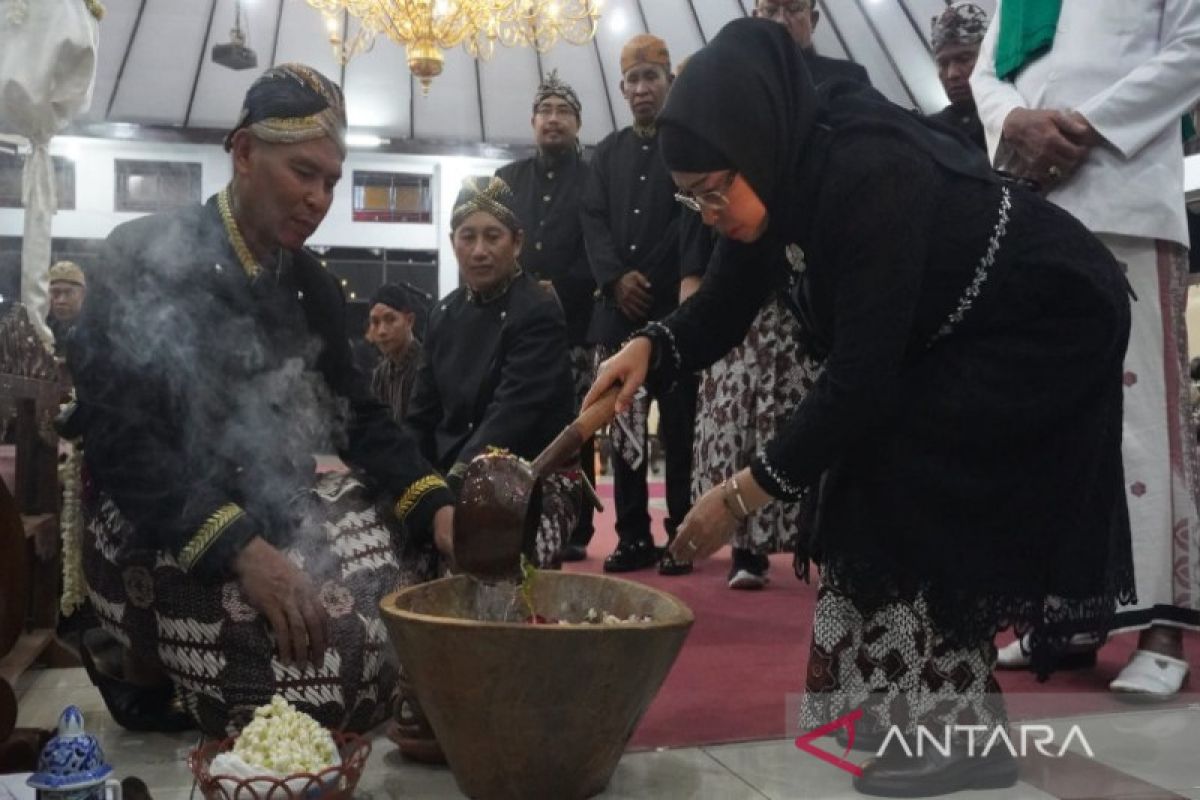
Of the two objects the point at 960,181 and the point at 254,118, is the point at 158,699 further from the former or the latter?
the point at 960,181

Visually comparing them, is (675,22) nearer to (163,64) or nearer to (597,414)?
(163,64)

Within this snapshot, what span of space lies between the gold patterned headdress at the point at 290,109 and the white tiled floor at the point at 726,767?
1022 millimetres

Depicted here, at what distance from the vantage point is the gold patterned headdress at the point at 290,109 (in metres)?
1.82

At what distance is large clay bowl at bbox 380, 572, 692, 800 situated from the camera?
1.42 m

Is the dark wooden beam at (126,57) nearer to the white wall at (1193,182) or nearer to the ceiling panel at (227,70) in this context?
the ceiling panel at (227,70)

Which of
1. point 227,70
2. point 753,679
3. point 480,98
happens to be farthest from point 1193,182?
point 227,70

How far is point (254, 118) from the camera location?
183 centimetres

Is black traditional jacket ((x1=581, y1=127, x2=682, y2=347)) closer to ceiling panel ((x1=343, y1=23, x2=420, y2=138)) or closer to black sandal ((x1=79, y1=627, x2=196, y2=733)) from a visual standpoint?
black sandal ((x1=79, y1=627, x2=196, y2=733))

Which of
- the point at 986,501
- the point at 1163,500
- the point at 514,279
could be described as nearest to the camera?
the point at 986,501

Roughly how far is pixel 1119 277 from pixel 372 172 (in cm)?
1390

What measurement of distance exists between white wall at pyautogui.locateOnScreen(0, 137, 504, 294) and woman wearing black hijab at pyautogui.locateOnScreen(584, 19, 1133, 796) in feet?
40.3

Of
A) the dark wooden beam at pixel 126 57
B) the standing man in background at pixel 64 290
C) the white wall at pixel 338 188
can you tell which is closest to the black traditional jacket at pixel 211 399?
the standing man in background at pixel 64 290

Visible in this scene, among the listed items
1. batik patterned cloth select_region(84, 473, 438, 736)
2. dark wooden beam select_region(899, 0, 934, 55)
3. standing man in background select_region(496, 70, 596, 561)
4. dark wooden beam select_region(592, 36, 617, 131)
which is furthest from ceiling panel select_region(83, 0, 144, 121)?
batik patterned cloth select_region(84, 473, 438, 736)

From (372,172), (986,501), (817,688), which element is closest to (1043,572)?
(986,501)
